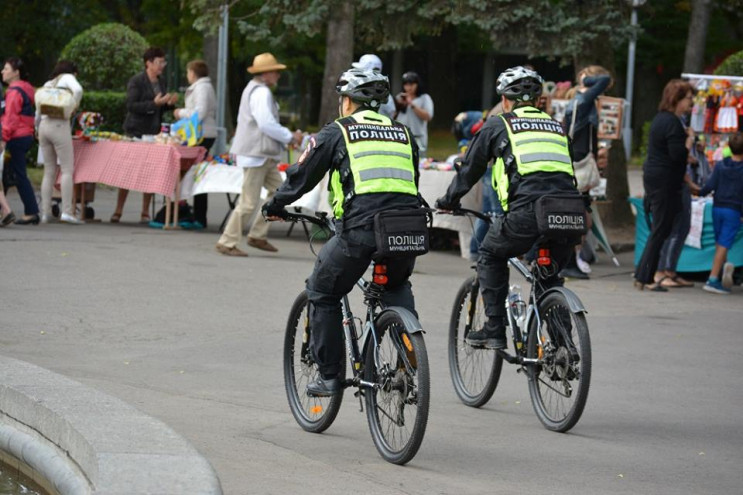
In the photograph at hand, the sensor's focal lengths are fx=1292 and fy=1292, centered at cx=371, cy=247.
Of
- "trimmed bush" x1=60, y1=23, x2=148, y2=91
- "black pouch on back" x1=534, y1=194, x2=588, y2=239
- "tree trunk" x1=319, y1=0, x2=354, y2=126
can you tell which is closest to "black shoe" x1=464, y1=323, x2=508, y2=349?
"black pouch on back" x1=534, y1=194, x2=588, y2=239

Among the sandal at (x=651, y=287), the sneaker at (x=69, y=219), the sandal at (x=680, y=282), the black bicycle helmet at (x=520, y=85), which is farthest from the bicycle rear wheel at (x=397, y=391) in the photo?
the sneaker at (x=69, y=219)

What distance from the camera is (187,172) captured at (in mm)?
15078

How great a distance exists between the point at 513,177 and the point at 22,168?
9.01 meters

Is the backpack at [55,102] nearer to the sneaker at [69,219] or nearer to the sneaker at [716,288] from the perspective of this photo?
the sneaker at [69,219]

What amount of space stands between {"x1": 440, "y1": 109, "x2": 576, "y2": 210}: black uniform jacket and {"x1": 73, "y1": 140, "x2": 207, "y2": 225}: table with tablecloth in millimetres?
8067

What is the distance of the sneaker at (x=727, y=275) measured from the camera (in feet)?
42.1

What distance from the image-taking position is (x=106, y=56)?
2275cm

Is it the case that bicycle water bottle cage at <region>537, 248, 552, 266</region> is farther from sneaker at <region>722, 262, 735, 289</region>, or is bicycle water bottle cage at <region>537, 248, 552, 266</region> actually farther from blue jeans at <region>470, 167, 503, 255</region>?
sneaker at <region>722, 262, 735, 289</region>

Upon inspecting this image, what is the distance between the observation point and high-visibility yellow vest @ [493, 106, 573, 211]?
6.98 meters

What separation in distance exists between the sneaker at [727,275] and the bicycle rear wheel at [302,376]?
7.08 metres

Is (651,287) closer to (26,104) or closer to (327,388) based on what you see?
(327,388)

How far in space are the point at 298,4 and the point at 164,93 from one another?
232 cm

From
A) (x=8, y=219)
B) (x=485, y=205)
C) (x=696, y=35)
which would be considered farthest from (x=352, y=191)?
(x=696, y=35)

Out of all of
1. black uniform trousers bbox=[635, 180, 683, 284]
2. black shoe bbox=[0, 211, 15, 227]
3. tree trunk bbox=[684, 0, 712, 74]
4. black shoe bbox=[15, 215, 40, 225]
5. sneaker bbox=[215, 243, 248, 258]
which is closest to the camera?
A: black uniform trousers bbox=[635, 180, 683, 284]
